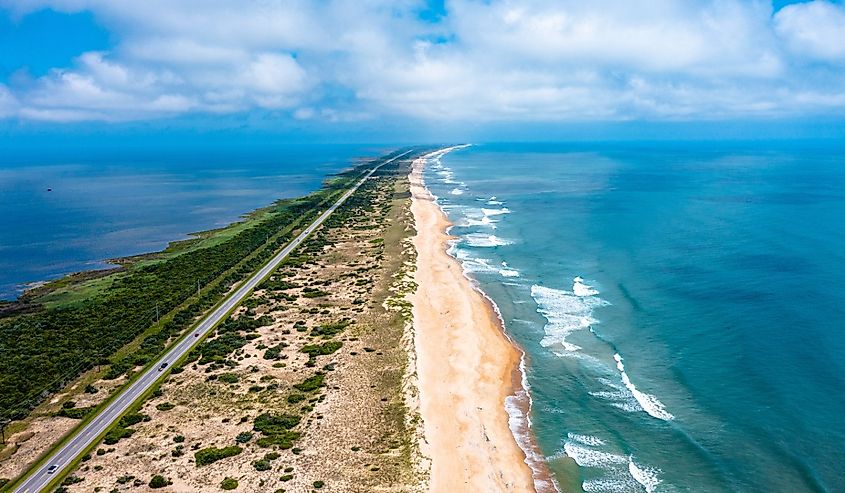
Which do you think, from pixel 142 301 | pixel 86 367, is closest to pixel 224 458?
pixel 86 367

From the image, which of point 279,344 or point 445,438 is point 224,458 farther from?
point 279,344

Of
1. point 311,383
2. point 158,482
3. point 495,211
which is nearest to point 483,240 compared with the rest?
point 495,211

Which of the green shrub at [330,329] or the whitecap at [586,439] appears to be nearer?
the whitecap at [586,439]

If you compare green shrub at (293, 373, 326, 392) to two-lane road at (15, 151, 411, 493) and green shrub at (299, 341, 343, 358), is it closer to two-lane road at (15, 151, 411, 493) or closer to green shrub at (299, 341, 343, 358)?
green shrub at (299, 341, 343, 358)

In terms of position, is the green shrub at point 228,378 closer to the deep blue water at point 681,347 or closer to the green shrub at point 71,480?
the green shrub at point 71,480

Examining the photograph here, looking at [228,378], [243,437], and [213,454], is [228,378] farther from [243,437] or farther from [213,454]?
[213,454]

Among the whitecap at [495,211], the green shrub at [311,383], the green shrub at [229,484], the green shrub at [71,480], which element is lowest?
the green shrub at [229,484]

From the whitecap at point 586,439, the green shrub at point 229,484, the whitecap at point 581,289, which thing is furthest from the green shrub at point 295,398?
the whitecap at point 581,289
